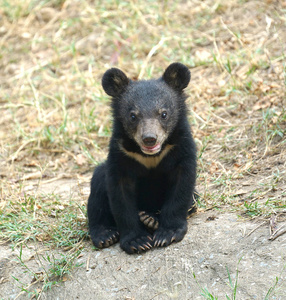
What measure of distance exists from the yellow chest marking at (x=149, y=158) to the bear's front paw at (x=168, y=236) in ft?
2.18

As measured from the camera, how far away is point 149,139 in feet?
16.5

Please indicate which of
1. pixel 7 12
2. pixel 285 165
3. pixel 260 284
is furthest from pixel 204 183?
pixel 7 12

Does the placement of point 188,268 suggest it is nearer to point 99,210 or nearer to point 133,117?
point 99,210

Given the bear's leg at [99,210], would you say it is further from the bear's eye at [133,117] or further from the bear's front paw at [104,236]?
the bear's eye at [133,117]

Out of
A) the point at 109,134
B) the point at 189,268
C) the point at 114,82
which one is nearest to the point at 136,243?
the point at 189,268

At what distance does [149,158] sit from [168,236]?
805mm

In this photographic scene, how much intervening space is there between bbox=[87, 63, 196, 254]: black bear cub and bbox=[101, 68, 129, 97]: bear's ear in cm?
1

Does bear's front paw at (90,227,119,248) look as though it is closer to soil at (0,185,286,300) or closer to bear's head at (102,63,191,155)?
soil at (0,185,286,300)

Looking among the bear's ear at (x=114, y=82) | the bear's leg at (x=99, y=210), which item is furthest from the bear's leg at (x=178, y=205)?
the bear's ear at (x=114, y=82)

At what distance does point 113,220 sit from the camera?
5.84 metres

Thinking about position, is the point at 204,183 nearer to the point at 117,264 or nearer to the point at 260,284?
the point at 117,264

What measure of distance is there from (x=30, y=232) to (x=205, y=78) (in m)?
4.39

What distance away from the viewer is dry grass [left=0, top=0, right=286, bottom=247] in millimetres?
6438

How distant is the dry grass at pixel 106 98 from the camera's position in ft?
21.1
